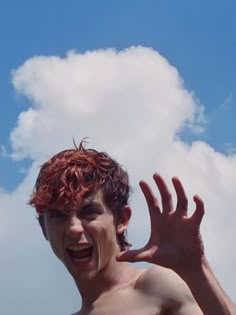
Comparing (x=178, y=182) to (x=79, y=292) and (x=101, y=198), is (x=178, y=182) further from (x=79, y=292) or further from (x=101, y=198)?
(x=79, y=292)

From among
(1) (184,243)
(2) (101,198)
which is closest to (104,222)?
(2) (101,198)

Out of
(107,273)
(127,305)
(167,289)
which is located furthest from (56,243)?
(167,289)

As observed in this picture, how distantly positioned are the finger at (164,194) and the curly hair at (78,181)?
1.17 meters

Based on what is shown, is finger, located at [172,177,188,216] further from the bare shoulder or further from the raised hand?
the bare shoulder

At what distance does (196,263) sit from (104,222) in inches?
52.0

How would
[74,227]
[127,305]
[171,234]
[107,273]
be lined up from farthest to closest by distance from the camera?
[107,273] → [127,305] → [74,227] → [171,234]

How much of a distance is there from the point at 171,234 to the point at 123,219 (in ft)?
4.65

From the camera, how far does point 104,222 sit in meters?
4.42

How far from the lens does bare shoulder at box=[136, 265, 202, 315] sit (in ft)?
13.9

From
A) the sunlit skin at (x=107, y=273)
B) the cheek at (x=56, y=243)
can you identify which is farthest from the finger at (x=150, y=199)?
the cheek at (x=56, y=243)

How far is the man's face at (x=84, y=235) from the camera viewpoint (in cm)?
433

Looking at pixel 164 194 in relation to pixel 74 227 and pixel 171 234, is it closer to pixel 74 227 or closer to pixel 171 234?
pixel 171 234

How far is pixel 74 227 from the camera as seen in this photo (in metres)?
4.32

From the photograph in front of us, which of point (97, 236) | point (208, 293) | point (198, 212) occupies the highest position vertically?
point (97, 236)
